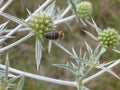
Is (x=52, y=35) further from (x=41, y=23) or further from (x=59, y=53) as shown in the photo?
(x=59, y=53)

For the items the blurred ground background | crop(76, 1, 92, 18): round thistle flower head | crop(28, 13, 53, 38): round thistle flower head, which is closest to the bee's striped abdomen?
crop(28, 13, 53, 38): round thistle flower head

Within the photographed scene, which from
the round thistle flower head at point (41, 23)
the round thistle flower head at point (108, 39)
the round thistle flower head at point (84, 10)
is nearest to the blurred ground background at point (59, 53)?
the round thistle flower head at point (84, 10)

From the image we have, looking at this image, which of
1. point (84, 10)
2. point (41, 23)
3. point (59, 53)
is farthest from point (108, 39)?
point (59, 53)

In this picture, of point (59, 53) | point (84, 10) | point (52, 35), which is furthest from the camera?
point (59, 53)

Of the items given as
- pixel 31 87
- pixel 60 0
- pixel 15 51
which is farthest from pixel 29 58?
pixel 60 0

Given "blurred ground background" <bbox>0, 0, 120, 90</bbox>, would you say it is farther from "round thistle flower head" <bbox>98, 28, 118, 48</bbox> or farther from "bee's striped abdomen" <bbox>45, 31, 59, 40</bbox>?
"bee's striped abdomen" <bbox>45, 31, 59, 40</bbox>

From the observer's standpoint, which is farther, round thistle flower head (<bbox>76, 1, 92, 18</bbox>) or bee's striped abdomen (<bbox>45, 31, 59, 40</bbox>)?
round thistle flower head (<bbox>76, 1, 92, 18</bbox>)
